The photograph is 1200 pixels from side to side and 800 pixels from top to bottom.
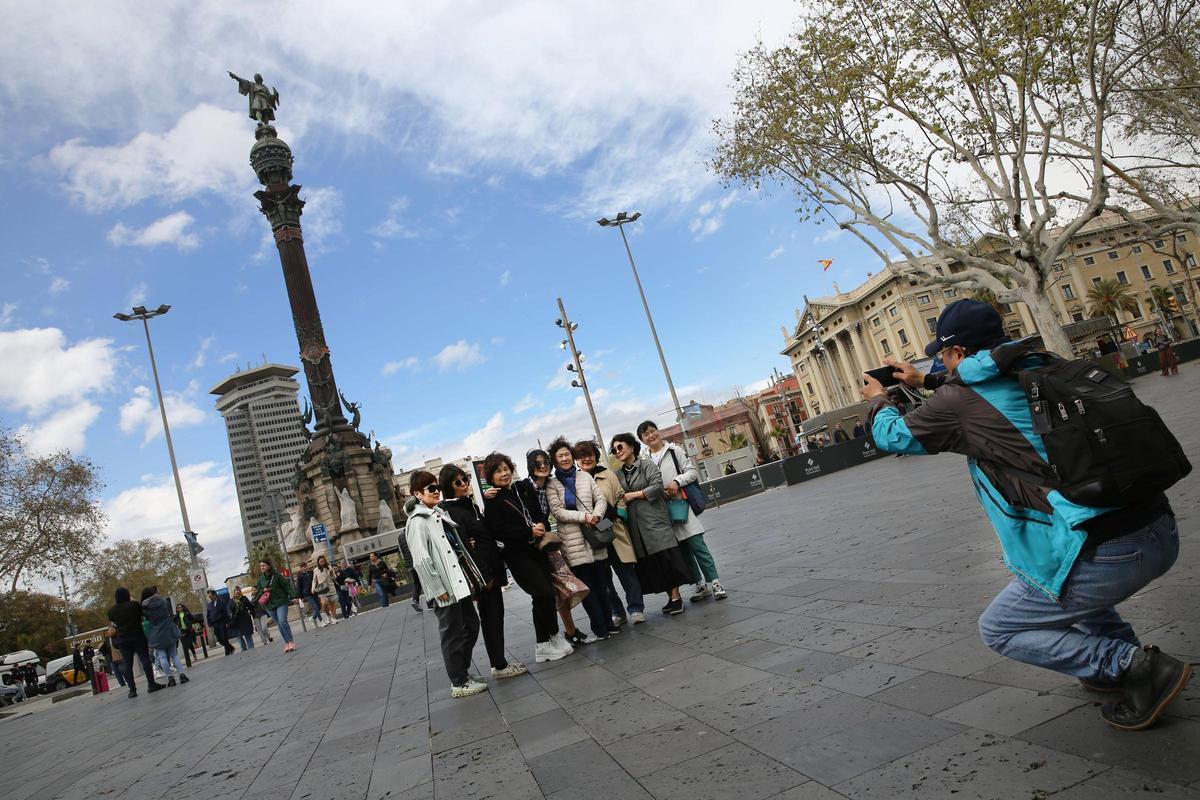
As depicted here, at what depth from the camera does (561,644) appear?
672 cm

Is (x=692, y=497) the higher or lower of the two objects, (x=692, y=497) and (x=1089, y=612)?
the higher

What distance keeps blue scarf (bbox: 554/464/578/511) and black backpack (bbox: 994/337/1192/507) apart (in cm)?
472

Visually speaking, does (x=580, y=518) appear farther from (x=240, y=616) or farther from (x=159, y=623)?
(x=240, y=616)

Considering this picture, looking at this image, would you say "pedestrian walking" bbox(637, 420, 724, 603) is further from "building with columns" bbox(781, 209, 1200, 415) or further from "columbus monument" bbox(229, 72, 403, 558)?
"building with columns" bbox(781, 209, 1200, 415)

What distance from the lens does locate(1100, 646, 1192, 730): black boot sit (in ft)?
8.41

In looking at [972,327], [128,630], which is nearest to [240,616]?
[128,630]

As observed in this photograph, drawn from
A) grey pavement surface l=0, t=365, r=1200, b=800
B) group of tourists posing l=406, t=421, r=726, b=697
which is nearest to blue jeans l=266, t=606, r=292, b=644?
grey pavement surface l=0, t=365, r=1200, b=800

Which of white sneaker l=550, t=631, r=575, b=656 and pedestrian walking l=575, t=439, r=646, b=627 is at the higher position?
pedestrian walking l=575, t=439, r=646, b=627

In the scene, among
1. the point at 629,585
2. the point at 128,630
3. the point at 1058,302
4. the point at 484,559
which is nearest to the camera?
the point at 484,559

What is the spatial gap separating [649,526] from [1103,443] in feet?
16.6

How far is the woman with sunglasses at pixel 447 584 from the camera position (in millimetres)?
5930

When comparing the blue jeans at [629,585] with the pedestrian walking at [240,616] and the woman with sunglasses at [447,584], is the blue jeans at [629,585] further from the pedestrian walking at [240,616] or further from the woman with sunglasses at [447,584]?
the pedestrian walking at [240,616]

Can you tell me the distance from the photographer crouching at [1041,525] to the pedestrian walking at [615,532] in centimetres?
428

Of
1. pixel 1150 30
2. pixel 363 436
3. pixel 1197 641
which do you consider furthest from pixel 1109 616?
pixel 363 436
